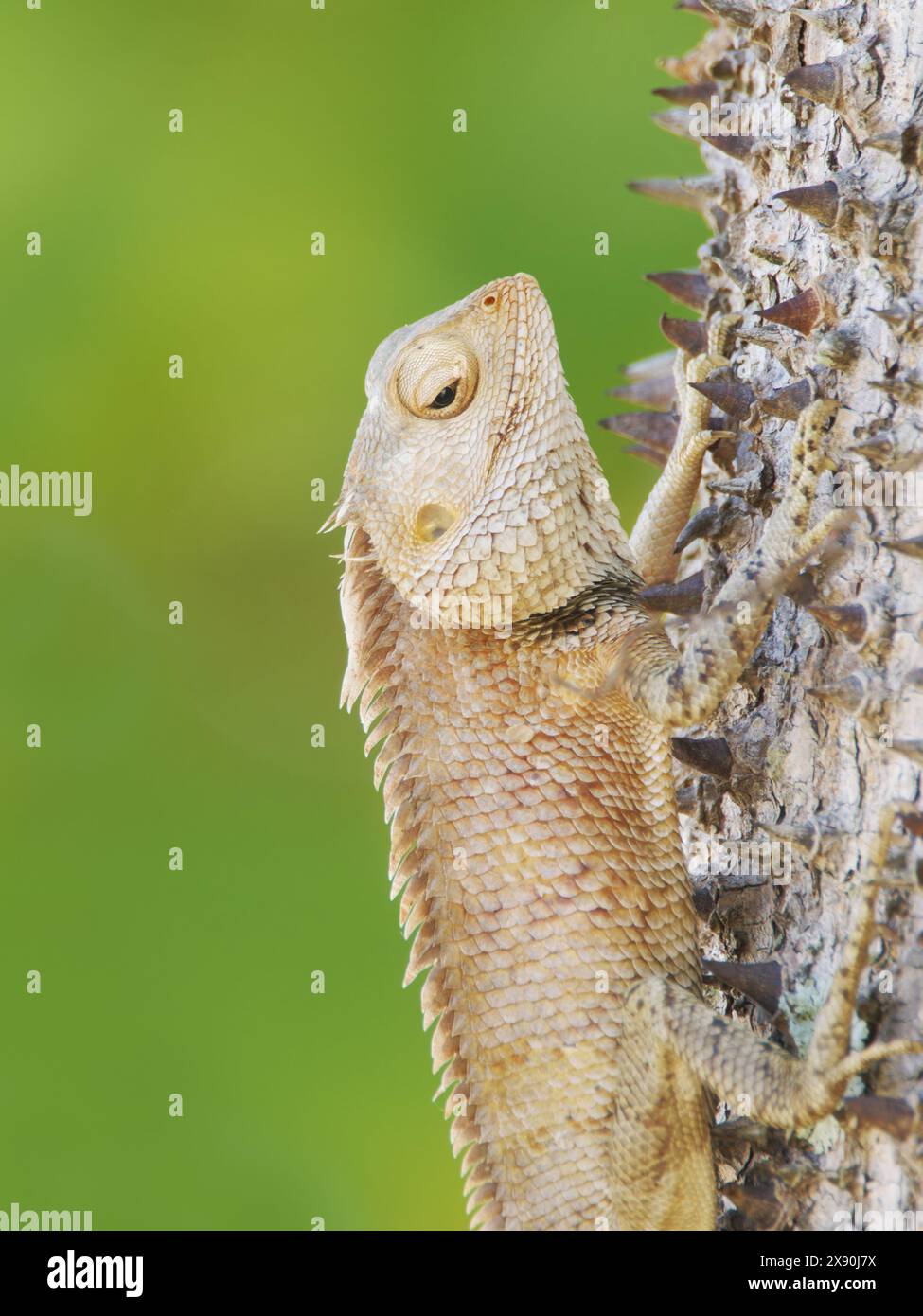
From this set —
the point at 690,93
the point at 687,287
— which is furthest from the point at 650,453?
the point at 690,93

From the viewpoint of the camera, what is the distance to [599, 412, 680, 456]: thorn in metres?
2.40

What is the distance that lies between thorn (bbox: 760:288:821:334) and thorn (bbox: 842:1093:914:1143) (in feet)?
3.14

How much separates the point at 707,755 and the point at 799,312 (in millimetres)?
616

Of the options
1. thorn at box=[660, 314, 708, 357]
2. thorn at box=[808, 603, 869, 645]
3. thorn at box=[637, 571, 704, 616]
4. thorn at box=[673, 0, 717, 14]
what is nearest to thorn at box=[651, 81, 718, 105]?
thorn at box=[673, 0, 717, 14]

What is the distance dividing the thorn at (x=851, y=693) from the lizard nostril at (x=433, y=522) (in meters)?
0.80

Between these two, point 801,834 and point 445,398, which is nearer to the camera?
point 801,834

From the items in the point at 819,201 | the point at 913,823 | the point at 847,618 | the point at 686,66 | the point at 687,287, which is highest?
the point at 686,66

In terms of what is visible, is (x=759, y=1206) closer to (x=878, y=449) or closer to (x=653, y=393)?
(x=878, y=449)


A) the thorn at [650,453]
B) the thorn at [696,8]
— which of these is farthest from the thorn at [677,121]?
the thorn at [650,453]

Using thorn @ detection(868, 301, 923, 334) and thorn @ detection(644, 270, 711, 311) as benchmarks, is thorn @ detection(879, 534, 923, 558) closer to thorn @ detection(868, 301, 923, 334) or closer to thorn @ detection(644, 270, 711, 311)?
thorn @ detection(868, 301, 923, 334)

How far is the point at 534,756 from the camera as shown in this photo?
6.81ft

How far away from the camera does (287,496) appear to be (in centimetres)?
417
